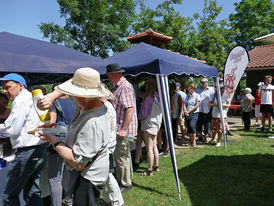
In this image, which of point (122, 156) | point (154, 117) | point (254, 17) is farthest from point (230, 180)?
point (254, 17)

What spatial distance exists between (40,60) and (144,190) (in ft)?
8.11

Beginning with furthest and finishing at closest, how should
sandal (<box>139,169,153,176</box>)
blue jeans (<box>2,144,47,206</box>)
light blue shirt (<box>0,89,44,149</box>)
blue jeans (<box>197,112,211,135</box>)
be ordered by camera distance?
blue jeans (<box>197,112,211,135</box>)
sandal (<box>139,169,153,176</box>)
blue jeans (<box>2,144,47,206</box>)
light blue shirt (<box>0,89,44,149</box>)

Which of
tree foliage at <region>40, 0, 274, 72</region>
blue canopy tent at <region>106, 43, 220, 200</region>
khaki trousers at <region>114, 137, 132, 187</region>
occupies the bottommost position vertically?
khaki trousers at <region>114, 137, 132, 187</region>

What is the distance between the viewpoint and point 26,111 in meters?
2.15

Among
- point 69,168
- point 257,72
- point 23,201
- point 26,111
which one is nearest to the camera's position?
point 69,168

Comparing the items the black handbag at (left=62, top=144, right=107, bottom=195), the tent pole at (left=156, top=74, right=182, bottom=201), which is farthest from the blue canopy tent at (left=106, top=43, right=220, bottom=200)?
the black handbag at (left=62, top=144, right=107, bottom=195)

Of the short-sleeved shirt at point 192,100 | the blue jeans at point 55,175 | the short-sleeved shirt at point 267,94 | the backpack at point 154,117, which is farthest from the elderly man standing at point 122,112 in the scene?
the short-sleeved shirt at point 267,94

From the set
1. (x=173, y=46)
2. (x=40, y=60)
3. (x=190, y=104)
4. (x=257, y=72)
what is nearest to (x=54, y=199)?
(x=40, y=60)

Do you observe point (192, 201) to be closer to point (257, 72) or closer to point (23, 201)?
point (23, 201)

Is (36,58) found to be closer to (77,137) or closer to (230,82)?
(77,137)

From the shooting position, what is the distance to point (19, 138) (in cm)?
217

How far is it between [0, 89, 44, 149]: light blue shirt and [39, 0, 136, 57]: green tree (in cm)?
1634

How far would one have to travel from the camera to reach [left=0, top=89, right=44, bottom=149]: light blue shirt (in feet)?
6.79

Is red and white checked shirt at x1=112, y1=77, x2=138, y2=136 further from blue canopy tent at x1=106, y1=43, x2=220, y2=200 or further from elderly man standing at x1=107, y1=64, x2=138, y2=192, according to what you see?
blue canopy tent at x1=106, y1=43, x2=220, y2=200
